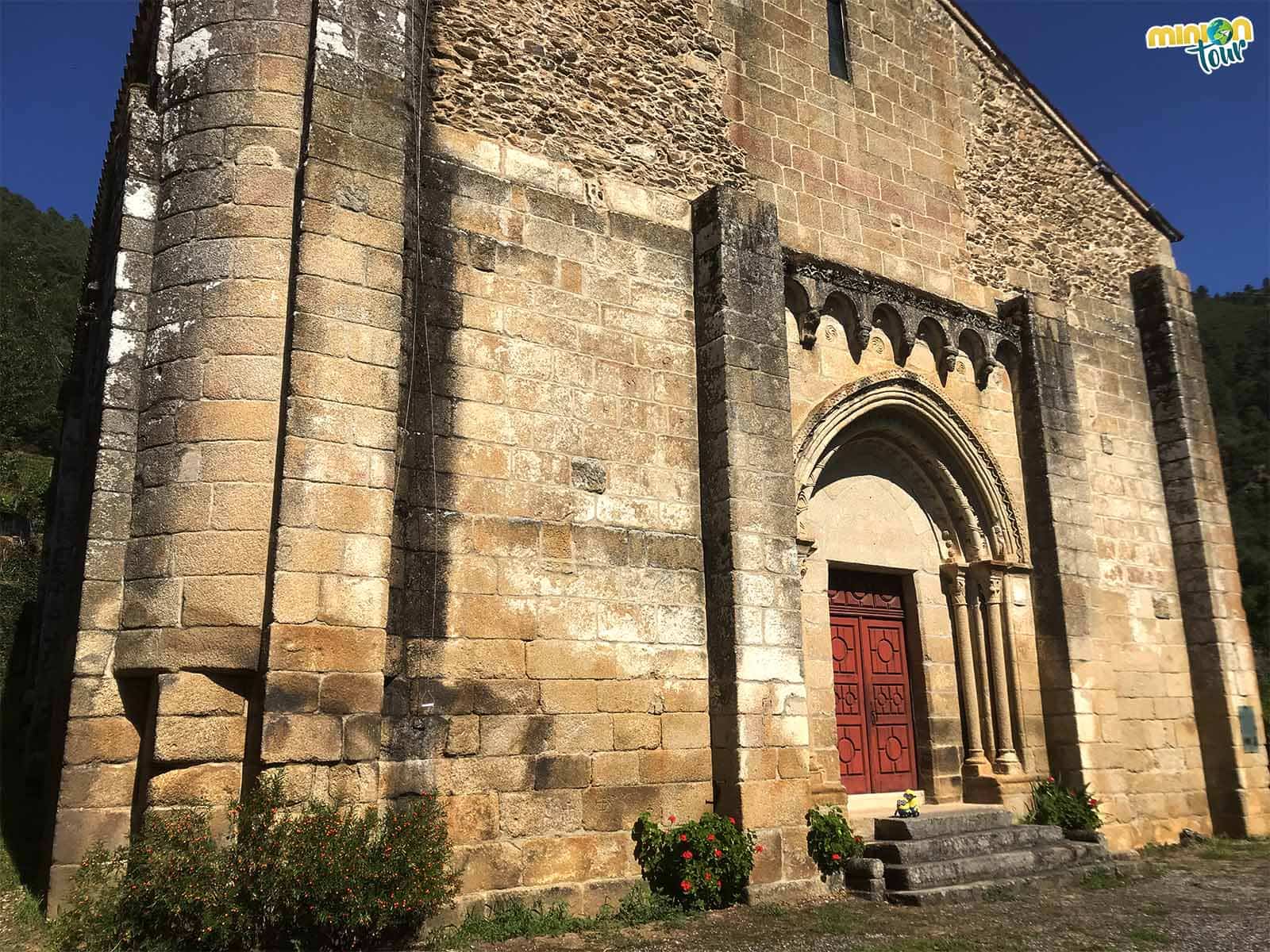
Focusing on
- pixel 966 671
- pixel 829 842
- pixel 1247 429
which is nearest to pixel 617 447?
pixel 829 842

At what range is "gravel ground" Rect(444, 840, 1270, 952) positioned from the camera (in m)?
5.52

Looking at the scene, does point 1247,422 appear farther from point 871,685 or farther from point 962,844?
point 962,844

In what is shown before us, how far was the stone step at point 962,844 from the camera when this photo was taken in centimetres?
718

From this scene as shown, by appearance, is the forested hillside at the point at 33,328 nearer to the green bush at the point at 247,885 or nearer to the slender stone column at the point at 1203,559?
the green bush at the point at 247,885

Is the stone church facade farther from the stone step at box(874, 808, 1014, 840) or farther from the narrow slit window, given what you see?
the stone step at box(874, 808, 1014, 840)

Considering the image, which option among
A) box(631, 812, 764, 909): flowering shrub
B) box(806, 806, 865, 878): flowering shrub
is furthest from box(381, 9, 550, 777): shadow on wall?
box(806, 806, 865, 878): flowering shrub

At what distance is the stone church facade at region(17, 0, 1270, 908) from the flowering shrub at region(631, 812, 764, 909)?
0.16 m

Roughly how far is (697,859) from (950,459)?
192 inches

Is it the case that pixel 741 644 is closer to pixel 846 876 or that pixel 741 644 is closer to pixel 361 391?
pixel 846 876

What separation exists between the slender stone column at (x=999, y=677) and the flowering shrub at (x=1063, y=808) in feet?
0.96

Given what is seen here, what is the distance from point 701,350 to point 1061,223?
5.69 metres

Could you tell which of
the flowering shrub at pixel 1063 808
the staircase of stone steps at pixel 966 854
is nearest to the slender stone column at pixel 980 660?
the flowering shrub at pixel 1063 808

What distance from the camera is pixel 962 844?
751 cm

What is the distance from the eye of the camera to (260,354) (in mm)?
5676
